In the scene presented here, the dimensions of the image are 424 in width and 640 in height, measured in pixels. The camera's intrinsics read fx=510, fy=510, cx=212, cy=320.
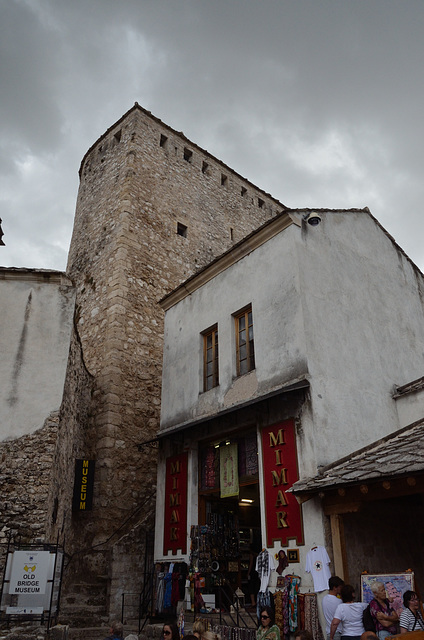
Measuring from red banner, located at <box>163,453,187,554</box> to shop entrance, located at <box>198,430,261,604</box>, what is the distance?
0.38m

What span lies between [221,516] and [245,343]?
145 inches

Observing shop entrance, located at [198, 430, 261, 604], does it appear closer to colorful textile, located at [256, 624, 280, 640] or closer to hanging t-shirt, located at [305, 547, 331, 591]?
hanging t-shirt, located at [305, 547, 331, 591]

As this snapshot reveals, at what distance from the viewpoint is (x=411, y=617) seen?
5480 mm

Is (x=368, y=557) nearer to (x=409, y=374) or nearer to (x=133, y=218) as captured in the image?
(x=409, y=374)

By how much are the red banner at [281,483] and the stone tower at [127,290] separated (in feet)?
13.7

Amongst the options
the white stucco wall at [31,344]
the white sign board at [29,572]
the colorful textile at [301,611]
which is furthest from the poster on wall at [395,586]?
the white stucco wall at [31,344]

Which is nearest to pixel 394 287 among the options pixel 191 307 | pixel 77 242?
pixel 191 307

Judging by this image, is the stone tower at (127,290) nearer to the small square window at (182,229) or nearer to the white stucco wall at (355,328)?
the small square window at (182,229)

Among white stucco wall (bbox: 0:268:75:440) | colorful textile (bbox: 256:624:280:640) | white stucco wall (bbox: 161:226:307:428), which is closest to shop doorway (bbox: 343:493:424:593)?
colorful textile (bbox: 256:624:280:640)

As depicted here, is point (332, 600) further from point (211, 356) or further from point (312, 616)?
point (211, 356)

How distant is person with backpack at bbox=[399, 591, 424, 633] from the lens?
5.43 metres

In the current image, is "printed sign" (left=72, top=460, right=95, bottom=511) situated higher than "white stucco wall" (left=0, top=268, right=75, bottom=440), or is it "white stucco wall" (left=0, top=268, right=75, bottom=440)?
"white stucco wall" (left=0, top=268, right=75, bottom=440)

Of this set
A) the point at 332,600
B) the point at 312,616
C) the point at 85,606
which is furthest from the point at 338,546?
the point at 85,606

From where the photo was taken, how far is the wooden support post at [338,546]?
7434 mm
